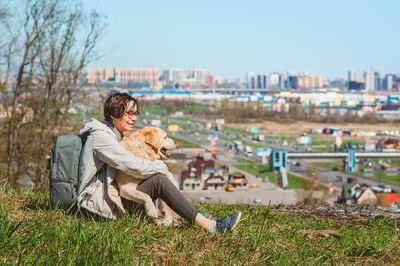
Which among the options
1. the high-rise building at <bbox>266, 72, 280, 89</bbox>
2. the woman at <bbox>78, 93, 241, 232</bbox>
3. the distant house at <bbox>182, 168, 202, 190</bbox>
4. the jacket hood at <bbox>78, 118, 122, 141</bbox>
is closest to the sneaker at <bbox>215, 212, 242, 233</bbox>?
the woman at <bbox>78, 93, 241, 232</bbox>

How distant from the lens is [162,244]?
2234 mm

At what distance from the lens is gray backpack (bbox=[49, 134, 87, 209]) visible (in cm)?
267

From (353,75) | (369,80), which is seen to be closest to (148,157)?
(369,80)

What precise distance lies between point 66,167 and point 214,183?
31036 mm

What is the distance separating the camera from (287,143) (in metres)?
62.8

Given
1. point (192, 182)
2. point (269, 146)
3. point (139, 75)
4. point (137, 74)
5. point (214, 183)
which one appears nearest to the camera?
point (192, 182)

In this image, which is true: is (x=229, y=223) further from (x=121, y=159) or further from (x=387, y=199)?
(x=387, y=199)

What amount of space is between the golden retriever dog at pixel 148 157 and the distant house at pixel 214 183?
1197 inches

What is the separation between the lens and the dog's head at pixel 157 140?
2.58 meters

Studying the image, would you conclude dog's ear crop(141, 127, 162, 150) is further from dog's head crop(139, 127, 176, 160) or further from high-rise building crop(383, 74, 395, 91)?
high-rise building crop(383, 74, 395, 91)

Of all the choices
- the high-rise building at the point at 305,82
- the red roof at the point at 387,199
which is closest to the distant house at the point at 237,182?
the red roof at the point at 387,199

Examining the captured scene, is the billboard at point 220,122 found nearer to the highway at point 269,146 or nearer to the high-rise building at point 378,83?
the highway at point 269,146

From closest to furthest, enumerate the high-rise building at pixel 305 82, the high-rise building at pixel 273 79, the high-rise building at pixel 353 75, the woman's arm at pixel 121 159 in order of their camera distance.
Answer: the woman's arm at pixel 121 159, the high-rise building at pixel 305 82, the high-rise building at pixel 273 79, the high-rise building at pixel 353 75

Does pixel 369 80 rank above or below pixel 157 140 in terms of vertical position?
above
